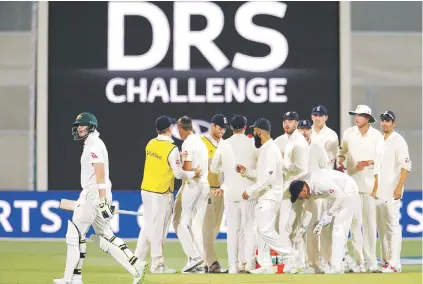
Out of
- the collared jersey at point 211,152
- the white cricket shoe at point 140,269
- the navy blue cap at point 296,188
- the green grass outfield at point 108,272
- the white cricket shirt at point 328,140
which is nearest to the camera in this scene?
the white cricket shoe at point 140,269

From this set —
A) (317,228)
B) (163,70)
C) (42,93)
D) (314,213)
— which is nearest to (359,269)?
(314,213)

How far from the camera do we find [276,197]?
16.5m

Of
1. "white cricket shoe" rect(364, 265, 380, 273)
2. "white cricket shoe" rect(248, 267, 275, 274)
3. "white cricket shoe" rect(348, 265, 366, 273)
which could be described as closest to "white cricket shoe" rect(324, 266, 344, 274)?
"white cricket shoe" rect(348, 265, 366, 273)

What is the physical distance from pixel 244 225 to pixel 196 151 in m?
1.13

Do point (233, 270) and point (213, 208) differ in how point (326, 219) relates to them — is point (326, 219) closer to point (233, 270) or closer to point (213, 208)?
point (233, 270)

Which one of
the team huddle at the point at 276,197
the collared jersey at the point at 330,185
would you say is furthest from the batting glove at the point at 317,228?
the collared jersey at the point at 330,185

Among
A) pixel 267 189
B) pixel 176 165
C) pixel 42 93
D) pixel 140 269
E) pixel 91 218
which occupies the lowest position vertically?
pixel 140 269

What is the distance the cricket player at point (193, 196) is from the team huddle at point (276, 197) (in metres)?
0.01

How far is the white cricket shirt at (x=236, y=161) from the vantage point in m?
16.8

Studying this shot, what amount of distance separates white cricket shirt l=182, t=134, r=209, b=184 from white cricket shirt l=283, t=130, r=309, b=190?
3.42ft

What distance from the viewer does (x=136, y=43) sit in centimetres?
2264

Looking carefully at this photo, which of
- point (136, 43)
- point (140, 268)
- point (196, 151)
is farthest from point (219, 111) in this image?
point (140, 268)

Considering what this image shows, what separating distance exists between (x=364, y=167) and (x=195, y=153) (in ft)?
7.51

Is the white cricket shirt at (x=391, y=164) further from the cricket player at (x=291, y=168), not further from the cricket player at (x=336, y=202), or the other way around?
the cricket player at (x=291, y=168)
